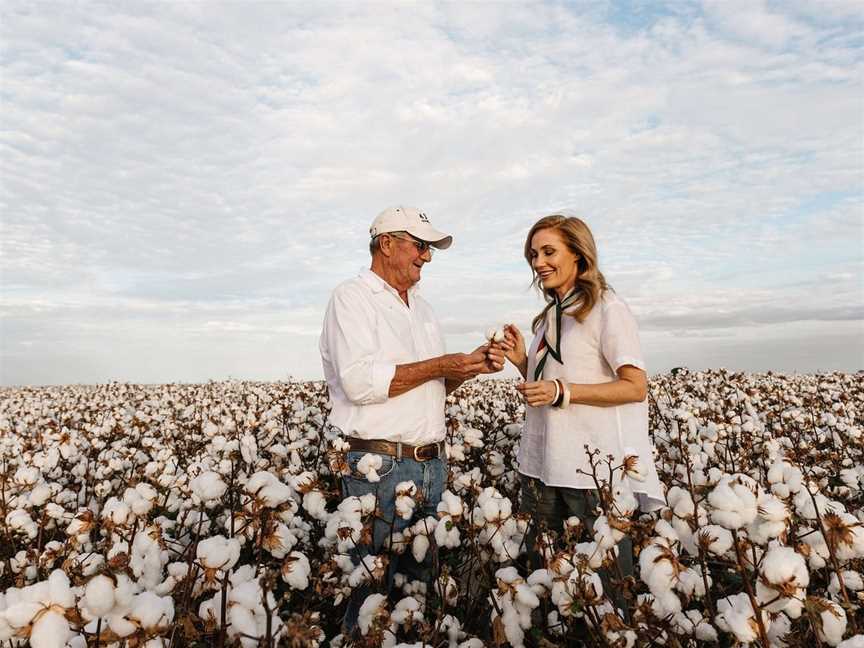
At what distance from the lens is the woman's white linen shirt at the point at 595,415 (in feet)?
10.6

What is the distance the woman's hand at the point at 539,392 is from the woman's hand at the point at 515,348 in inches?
19.3

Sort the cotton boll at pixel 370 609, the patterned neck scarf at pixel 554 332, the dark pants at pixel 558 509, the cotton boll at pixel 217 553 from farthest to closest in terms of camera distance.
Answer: the patterned neck scarf at pixel 554 332, the dark pants at pixel 558 509, the cotton boll at pixel 370 609, the cotton boll at pixel 217 553

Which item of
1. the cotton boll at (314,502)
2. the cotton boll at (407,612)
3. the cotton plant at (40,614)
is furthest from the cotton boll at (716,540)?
the cotton plant at (40,614)

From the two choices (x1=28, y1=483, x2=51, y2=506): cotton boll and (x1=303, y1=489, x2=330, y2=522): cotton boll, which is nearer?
(x1=303, y1=489, x2=330, y2=522): cotton boll

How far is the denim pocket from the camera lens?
139 inches

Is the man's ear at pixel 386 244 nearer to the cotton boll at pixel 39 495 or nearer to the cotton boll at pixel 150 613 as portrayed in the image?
the cotton boll at pixel 150 613

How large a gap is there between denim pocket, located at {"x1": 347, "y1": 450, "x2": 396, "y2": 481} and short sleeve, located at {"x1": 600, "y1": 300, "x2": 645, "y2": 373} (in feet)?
4.18

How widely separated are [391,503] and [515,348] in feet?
3.61

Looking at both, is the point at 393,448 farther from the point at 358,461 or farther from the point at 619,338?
the point at 619,338

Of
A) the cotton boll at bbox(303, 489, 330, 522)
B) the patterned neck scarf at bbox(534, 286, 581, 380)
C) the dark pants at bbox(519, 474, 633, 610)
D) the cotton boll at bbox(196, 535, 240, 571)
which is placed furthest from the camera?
the patterned neck scarf at bbox(534, 286, 581, 380)

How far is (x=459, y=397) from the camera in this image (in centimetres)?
955

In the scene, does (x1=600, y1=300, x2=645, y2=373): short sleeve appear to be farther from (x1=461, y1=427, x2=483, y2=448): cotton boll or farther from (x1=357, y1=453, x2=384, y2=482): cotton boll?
(x1=461, y1=427, x2=483, y2=448): cotton boll

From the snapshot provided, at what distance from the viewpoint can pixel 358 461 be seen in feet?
11.5

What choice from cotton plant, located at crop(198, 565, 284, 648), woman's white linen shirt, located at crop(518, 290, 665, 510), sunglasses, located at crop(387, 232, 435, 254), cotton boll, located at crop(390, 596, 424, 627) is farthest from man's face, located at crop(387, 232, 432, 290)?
cotton plant, located at crop(198, 565, 284, 648)
